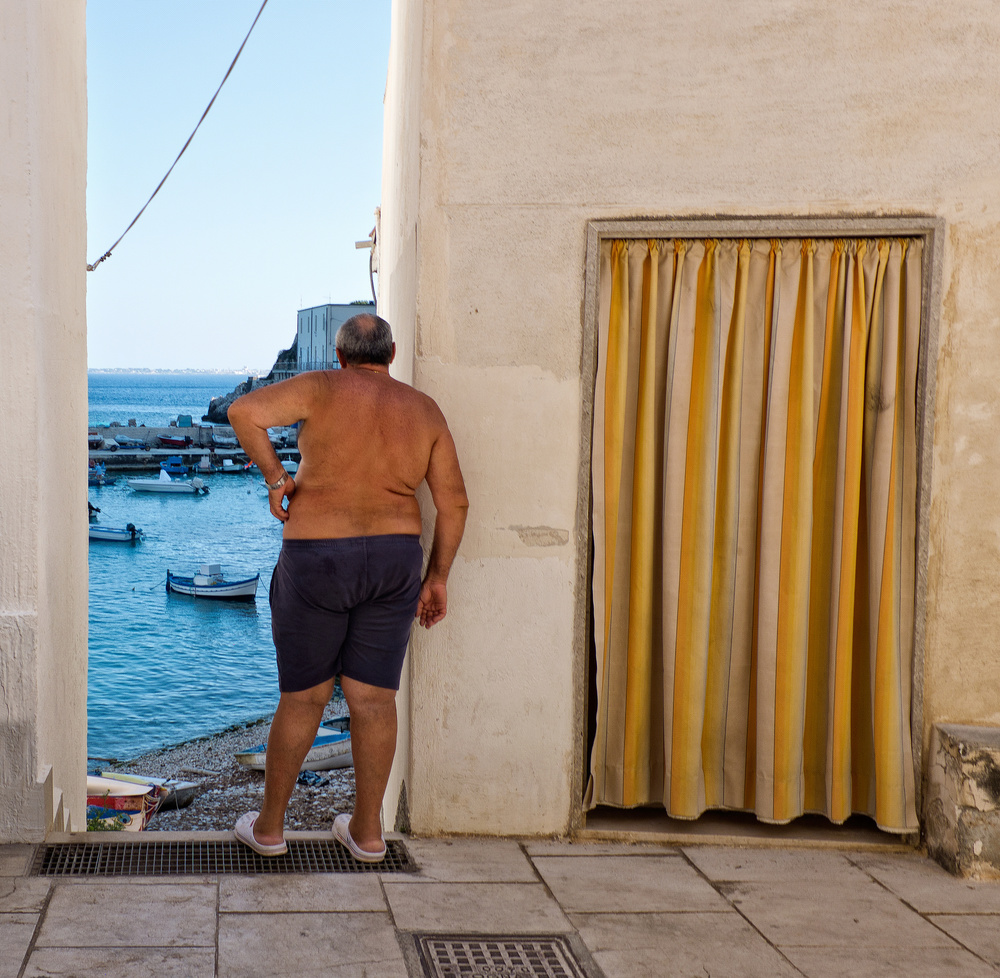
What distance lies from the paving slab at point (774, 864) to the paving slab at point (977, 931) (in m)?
0.36

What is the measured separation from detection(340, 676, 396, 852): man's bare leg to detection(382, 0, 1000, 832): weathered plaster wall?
0.35 m

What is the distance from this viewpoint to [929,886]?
11.3 feet

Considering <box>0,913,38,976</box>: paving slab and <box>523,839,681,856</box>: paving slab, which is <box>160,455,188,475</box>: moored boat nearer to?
<box>523,839,681,856</box>: paving slab

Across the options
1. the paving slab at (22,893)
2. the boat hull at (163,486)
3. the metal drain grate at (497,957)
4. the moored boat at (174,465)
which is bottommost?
the boat hull at (163,486)

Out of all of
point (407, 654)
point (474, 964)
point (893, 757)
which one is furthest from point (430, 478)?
point (893, 757)

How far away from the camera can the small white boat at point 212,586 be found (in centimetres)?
4222

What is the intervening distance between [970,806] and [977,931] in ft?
1.83

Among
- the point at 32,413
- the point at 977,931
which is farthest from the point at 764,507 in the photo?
the point at 32,413

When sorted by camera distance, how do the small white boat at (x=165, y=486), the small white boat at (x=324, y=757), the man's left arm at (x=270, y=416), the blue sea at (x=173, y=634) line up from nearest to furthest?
the man's left arm at (x=270, y=416), the small white boat at (x=324, y=757), the blue sea at (x=173, y=634), the small white boat at (x=165, y=486)

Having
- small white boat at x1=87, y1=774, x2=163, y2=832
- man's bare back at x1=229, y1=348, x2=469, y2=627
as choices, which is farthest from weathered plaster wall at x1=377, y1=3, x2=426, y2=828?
small white boat at x1=87, y1=774, x2=163, y2=832

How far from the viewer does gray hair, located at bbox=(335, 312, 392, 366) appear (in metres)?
3.37

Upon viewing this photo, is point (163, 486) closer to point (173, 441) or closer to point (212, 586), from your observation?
point (173, 441)

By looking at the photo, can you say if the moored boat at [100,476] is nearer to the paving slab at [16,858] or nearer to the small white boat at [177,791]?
the small white boat at [177,791]

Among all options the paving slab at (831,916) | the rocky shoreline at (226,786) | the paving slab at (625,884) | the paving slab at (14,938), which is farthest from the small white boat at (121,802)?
the paving slab at (831,916)
